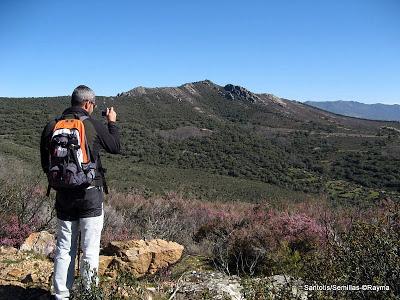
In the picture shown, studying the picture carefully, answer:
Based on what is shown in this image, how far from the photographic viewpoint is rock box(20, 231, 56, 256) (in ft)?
18.5

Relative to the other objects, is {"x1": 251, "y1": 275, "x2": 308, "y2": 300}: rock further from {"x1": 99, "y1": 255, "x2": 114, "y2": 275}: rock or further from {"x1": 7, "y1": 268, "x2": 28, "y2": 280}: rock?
{"x1": 7, "y1": 268, "x2": 28, "y2": 280}: rock

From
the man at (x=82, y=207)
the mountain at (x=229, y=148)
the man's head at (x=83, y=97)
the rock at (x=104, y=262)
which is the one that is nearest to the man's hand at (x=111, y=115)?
the man at (x=82, y=207)

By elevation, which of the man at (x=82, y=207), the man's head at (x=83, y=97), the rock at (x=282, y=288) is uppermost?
the man's head at (x=83, y=97)

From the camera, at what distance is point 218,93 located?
116 metres

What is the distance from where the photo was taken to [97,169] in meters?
3.20

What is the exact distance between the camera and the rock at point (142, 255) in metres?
4.67

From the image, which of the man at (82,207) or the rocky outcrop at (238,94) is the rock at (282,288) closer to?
the man at (82,207)

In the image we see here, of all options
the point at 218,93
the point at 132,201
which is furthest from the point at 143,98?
the point at 132,201

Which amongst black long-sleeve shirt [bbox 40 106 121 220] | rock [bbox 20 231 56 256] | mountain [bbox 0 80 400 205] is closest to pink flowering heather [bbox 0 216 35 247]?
rock [bbox 20 231 56 256]

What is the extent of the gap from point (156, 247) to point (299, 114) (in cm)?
10662

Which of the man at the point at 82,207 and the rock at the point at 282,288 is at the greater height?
the man at the point at 82,207

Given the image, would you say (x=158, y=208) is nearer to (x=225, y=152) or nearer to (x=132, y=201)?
(x=132, y=201)

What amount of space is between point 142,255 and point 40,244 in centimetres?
184

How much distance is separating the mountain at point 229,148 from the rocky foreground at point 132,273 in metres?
20.5
